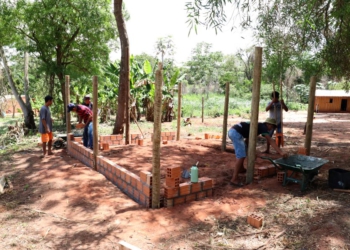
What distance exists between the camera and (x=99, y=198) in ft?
14.3

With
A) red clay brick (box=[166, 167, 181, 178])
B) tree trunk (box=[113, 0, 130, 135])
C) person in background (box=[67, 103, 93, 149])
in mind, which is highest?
tree trunk (box=[113, 0, 130, 135])

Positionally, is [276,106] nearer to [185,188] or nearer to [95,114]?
[185,188]

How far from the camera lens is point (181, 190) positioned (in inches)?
159

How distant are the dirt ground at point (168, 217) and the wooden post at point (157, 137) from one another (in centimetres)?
23

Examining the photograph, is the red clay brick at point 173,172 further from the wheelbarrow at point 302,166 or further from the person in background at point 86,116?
the person in background at point 86,116

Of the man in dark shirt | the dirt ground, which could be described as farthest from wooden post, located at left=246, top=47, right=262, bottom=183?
the dirt ground

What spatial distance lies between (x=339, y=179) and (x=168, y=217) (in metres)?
2.65

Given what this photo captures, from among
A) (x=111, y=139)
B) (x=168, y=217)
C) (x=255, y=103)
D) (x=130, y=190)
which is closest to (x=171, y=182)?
(x=168, y=217)

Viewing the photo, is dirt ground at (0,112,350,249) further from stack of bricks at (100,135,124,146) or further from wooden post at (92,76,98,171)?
stack of bricks at (100,135,124,146)

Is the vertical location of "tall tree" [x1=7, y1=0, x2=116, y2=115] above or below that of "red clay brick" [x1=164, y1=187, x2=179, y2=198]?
above

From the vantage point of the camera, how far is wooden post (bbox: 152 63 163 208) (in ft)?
11.8

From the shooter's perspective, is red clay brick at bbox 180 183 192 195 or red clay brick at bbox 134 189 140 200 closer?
red clay brick at bbox 180 183 192 195

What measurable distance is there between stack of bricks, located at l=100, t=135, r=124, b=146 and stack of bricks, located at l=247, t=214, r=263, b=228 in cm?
546

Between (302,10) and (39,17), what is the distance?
9930 millimetres
